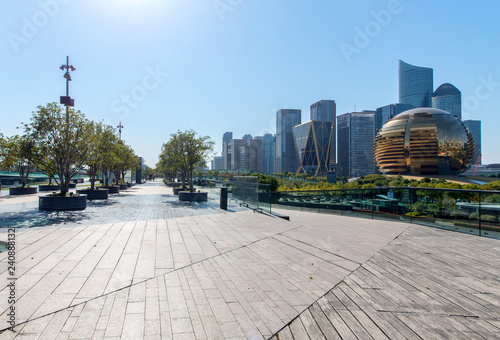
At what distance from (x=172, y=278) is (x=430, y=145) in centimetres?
9117

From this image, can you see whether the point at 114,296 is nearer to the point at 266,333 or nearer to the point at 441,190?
the point at 266,333

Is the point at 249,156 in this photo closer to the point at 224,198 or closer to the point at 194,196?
the point at 194,196

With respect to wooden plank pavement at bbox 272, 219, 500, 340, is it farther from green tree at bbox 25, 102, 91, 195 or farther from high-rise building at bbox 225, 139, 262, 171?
high-rise building at bbox 225, 139, 262, 171

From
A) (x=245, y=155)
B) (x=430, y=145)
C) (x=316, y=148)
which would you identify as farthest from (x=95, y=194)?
(x=245, y=155)

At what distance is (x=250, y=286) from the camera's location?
14.3 ft

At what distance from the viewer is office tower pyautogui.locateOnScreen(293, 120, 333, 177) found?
160 meters

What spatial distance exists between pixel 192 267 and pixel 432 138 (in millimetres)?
90972

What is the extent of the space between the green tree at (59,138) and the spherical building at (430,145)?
8567cm

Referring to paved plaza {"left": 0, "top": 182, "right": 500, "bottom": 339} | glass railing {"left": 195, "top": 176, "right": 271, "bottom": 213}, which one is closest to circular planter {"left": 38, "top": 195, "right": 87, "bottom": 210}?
paved plaza {"left": 0, "top": 182, "right": 500, "bottom": 339}

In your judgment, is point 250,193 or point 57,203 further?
point 250,193

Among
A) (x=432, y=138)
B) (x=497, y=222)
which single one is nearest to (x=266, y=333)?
(x=497, y=222)

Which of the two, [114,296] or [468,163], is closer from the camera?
[114,296]

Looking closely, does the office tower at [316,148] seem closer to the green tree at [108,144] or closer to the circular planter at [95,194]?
the green tree at [108,144]

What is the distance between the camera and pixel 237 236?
26.3 ft
